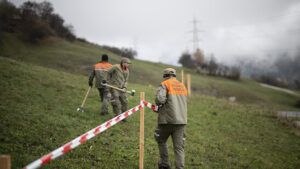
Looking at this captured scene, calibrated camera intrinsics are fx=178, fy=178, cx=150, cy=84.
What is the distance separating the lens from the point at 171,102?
4.62m

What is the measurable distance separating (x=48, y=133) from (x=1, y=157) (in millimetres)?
4742

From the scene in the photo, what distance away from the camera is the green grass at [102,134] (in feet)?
17.2

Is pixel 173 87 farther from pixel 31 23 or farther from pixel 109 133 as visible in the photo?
pixel 31 23

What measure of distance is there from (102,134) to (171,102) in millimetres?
3633

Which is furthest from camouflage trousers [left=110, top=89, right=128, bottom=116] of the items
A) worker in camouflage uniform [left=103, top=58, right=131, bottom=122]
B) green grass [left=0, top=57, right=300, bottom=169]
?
green grass [left=0, top=57, right=300, bottom=169]

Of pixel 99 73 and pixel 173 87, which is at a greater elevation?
pixel 99 73

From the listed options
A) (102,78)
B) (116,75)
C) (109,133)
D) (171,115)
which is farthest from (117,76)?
(171,115)

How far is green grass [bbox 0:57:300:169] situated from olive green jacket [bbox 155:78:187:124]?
73.4 inches

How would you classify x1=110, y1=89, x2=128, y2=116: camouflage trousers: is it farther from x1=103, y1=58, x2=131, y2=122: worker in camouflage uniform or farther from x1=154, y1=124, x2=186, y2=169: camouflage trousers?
x1=154, y1=124, x2=186, y2=169: camouflage trousers

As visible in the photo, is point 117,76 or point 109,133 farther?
point 117,76

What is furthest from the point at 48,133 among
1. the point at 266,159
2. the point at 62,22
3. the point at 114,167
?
the point at 62,22

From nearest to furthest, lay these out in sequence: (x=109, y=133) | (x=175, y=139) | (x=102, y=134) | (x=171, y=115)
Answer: (x=171, y=115)
(x=175, y=139)
(x=102, y=134)
(x=109, y=133)

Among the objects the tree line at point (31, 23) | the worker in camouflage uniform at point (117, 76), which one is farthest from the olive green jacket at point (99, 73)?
the tree line at point (31, 23)

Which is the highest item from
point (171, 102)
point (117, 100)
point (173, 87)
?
point (173, 87)
